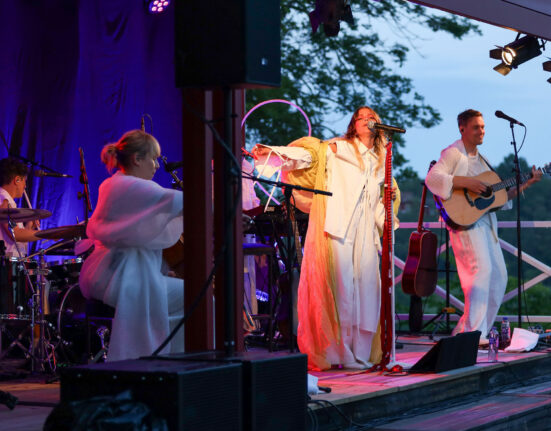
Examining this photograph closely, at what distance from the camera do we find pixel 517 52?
9.30m

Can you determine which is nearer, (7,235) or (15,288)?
(15,288)

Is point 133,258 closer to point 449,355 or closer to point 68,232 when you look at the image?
point 68,232

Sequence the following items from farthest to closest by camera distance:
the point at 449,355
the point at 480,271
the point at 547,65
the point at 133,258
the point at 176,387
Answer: the point at 547,65 < the point at 480,271 < the point at 449,355 < the point at 133,258 < the point at 176,387

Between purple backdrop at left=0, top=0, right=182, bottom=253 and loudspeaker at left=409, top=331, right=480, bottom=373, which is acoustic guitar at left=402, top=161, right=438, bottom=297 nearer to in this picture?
loudspeaker at left=409, top=331, right=480, bottom=373

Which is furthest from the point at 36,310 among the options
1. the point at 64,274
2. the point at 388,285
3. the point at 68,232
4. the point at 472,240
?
the point at 472,240

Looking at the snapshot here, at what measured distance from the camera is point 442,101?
19.0 meters

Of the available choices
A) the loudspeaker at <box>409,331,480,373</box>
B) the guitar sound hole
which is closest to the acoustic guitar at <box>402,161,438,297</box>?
the guitar sound hole

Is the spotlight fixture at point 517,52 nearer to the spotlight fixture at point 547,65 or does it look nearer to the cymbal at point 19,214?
the spotlight fixture at point 547,65

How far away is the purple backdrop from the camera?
27.1ft

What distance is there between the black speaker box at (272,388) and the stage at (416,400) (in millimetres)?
648

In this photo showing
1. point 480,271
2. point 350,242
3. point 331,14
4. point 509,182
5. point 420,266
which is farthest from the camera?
point 420,266

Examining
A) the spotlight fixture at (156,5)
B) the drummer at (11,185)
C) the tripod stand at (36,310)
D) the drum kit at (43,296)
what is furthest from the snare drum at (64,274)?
the spotlight fixture at (156,5)

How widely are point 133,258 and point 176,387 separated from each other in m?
1.61

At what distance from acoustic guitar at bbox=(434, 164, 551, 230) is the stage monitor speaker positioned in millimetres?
4463
